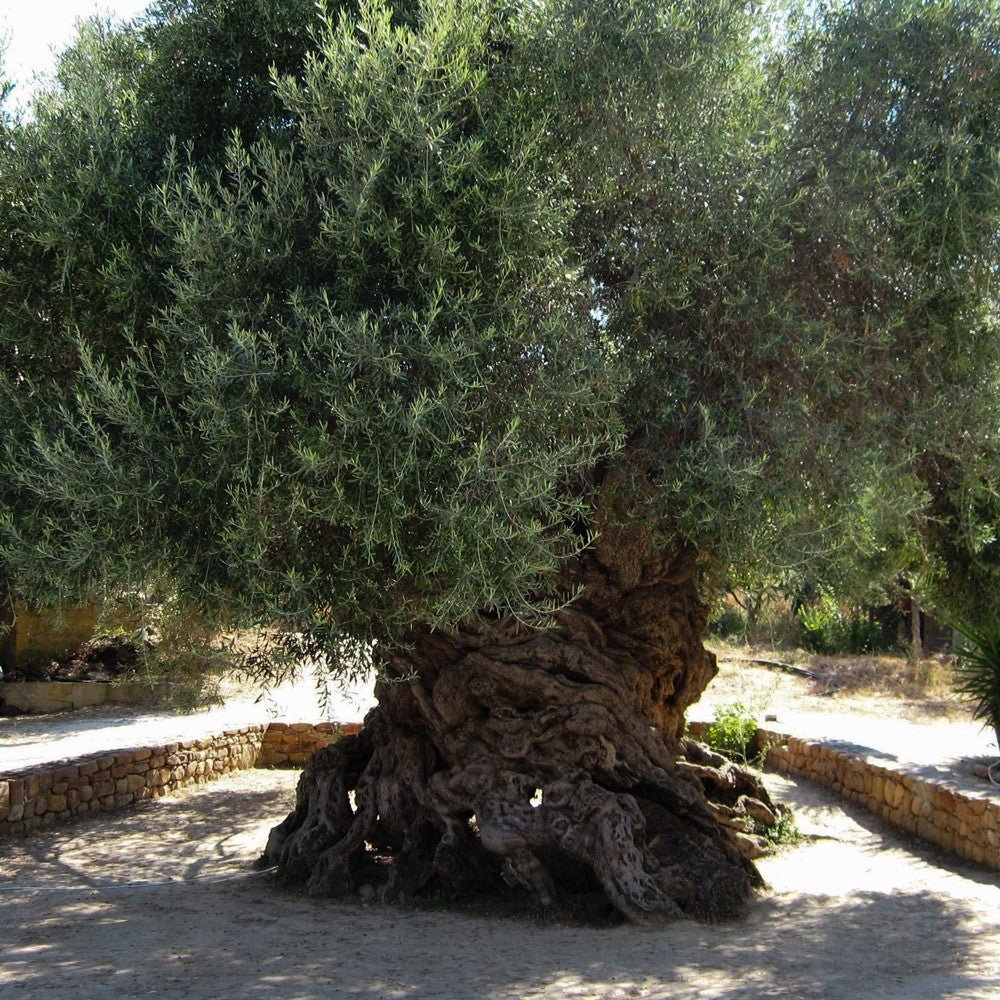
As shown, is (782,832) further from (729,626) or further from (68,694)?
(729,626)

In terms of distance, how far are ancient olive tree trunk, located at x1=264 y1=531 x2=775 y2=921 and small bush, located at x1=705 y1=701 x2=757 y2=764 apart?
5.73m

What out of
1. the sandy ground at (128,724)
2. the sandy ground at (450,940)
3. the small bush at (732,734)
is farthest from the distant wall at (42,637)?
the small bush at (732,734)

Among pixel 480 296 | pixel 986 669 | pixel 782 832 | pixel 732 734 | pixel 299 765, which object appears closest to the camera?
pixel 480 296

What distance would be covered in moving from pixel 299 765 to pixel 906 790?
8237mm

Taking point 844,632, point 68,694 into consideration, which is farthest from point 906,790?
point 844,632

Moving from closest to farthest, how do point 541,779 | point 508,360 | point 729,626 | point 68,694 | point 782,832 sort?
point 508,360, point 541,779, point 782,832, point 68,694, point 729,626

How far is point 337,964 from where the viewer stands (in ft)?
22.6

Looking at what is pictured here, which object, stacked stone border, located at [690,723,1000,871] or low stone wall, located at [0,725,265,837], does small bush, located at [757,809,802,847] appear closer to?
stacked stone border, located at [690,723,1000,871]

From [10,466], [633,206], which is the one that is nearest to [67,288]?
[10,466]

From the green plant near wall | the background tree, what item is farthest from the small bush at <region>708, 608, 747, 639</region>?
the background tree

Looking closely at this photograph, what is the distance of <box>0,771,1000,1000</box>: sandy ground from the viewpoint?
6.47 metres

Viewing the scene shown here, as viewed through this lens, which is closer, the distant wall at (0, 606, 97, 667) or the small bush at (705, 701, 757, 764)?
the small bush at (705, 701, 757, 764)

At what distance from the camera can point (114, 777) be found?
12.6m

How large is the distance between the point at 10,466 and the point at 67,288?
4.70 ft
